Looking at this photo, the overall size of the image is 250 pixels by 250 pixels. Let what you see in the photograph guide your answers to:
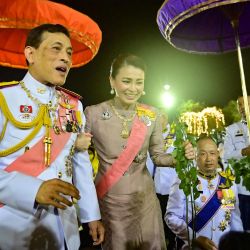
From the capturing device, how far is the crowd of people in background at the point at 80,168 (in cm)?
253

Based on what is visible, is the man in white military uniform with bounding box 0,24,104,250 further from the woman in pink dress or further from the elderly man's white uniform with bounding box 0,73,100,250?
the woman in pink dress

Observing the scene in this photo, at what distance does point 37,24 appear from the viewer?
4016 mm

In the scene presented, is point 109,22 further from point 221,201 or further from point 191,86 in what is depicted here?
point 221,201

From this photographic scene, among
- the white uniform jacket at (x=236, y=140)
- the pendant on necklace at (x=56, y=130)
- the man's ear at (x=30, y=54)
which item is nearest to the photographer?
the pendant on necklace at (x=56, y=130)

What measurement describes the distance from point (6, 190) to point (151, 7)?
47.3 feet

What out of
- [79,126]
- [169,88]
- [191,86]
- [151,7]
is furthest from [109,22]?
[79,126]

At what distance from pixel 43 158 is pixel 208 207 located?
268cm

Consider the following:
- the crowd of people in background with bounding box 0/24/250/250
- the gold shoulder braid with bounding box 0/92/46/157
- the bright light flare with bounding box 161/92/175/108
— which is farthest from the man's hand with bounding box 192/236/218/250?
the bright light flare with bounding box 161/92/175/108

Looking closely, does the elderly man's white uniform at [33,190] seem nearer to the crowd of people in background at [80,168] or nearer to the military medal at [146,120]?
the crowd of people in background at [80,168]

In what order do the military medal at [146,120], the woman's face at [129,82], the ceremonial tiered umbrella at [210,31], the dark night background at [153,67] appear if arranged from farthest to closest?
the dark night background at [153,67] < the ceremonial tiered umbrella at [210,31] < the military medal at [146,120] < the woman's face at [129,82]

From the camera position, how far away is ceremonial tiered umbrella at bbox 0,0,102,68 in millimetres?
3973

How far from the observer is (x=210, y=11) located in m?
5.02

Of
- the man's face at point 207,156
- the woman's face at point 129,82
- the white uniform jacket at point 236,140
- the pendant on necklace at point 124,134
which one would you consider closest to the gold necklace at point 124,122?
the pendant on necklace at point 124,134

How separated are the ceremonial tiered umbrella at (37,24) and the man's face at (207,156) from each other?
190cm
